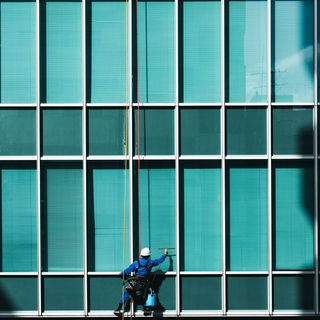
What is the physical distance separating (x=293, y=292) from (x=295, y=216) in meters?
1.75

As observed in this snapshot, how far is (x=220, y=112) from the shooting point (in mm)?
7898

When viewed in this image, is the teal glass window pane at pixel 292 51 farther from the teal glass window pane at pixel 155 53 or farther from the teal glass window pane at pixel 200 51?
the teal glass window pane at pixel 155 53

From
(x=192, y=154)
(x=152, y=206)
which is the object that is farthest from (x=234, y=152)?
(x=152, y=206)

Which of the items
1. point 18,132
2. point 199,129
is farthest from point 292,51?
point 18,132

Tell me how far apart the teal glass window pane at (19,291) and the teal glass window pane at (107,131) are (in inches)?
129

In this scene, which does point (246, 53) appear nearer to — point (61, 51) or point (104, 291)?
point (61, 51)

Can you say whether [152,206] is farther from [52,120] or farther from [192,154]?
[52,120]

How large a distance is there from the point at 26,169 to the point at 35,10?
12.1 ft

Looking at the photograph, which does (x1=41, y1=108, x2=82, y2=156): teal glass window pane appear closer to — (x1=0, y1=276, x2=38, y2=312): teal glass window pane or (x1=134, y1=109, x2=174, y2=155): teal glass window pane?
(x1=134, y1=109, x2=174, y2=155): teal glass window pane

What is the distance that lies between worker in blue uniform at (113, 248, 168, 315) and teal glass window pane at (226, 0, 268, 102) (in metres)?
4.00

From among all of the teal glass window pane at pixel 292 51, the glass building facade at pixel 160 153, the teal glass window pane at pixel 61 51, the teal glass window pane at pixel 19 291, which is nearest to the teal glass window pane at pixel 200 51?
the glass building facade at pixel 160 153

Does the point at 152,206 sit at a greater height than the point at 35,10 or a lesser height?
lesser

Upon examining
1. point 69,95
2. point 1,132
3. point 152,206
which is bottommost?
point 152,206

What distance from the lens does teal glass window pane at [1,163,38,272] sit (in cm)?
793
